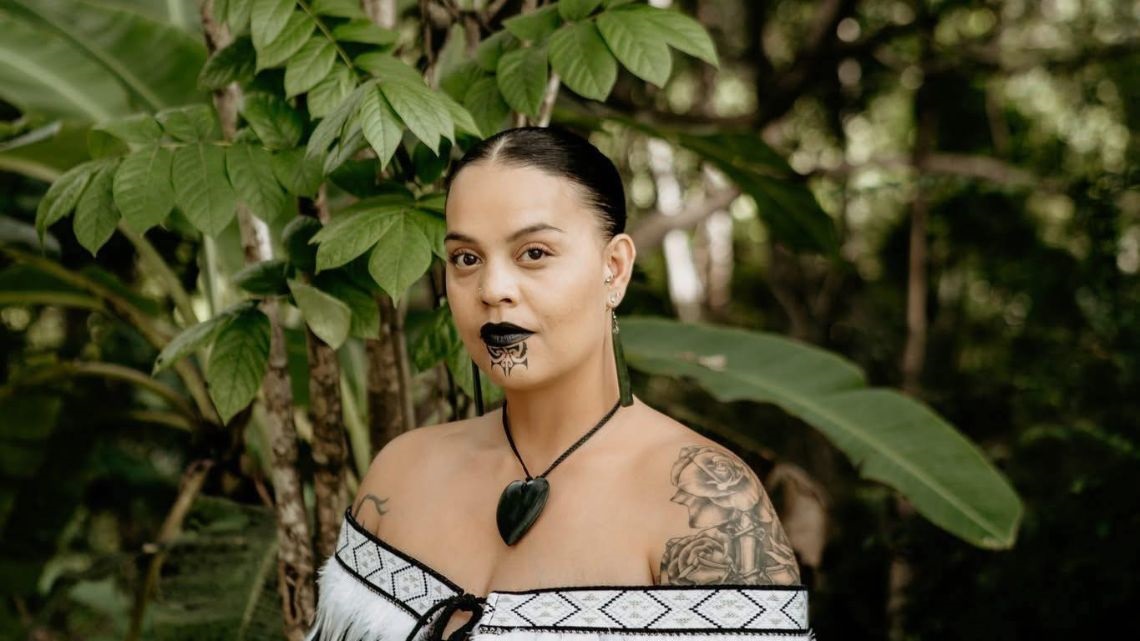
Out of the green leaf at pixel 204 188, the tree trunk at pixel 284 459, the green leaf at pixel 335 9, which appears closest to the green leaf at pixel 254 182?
the green leaf at pixel 204 188

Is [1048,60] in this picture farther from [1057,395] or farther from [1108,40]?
[1057,395]

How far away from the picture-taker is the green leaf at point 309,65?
4.79 ft

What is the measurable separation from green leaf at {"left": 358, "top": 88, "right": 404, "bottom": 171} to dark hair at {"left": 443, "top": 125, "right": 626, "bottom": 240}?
0.28 ft

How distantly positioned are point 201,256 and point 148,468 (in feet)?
4.26

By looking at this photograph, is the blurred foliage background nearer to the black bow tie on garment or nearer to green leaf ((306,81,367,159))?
green leaf ((306,81,367,159))

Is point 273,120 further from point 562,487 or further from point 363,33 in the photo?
point 562,487

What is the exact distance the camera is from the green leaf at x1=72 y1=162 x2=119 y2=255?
1485 millimetres

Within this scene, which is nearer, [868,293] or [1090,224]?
[1090,224]

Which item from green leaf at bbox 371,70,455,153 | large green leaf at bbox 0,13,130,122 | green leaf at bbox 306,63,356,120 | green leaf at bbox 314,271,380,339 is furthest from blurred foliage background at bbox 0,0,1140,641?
green leaf at bbox 371,70,455,153

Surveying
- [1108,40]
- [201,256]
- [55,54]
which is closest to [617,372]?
[201,256]

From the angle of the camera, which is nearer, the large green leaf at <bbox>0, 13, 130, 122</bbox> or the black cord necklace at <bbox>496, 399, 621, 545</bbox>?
the black cord necklace at <bbox>496, 399, 621, 545</bbox>

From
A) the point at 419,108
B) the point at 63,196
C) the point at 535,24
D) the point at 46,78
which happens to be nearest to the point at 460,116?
the point at 419,108

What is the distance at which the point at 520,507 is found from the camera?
49.7 inches

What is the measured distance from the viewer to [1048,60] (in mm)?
4352
